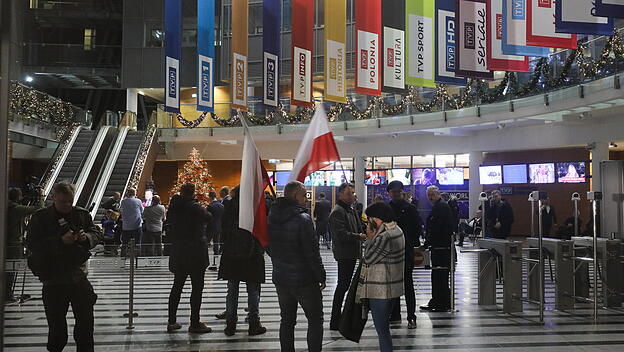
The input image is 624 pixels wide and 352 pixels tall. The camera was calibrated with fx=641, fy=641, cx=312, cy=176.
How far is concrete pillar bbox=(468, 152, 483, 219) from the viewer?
72.9ft

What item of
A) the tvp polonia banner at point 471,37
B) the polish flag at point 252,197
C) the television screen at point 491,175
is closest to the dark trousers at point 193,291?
the polish flag at point 252,197

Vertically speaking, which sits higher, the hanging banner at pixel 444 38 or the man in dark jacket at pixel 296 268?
the hanging banner at pixel 444 38

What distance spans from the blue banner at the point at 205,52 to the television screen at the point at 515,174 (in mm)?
12900

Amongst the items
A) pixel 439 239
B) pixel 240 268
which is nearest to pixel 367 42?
pixel 439 239

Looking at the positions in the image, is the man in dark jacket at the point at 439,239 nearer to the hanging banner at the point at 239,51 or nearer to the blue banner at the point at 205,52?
the hanging banner at the point at 239,51

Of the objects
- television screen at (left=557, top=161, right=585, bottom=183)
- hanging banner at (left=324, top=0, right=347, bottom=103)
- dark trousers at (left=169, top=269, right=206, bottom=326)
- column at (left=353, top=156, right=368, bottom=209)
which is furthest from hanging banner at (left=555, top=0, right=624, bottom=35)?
column at (left=353, top=156, right=368, bottom=209)

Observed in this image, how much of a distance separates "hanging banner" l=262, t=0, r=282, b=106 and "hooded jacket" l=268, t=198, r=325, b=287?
8.47 m

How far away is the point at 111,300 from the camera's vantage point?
33.6 ft

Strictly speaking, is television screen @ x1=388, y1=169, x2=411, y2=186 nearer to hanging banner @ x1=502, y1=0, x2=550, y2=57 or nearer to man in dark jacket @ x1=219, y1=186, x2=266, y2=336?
hanging banner @ x1=502, y1=0, x2=550, y2=57

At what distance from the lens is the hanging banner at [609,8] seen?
22.5 feet

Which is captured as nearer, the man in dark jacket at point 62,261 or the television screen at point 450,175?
the man in dark jacket at point 62,261

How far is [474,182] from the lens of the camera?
22234 millimetres

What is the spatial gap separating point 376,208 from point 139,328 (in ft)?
12.5

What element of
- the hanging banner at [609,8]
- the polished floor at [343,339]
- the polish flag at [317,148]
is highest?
the hanging banner at [609,8]
